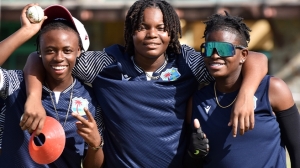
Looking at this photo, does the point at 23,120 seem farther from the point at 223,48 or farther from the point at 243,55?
the point at 243,55

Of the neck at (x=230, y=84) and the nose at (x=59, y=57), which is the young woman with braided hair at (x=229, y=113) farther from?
the nose at (x=59, y=57)

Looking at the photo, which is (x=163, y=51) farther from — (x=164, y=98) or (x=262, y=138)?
(x=262, y=138)

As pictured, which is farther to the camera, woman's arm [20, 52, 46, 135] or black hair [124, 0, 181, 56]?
black hair [124, 0, 181, 56]

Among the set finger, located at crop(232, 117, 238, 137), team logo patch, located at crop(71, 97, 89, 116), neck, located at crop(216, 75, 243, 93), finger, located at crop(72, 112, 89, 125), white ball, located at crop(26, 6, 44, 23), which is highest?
white ball, located at crop(26, 6, 44, 23)

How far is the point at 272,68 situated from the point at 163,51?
34.1 ft

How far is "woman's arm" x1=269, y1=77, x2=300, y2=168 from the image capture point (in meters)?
4.77

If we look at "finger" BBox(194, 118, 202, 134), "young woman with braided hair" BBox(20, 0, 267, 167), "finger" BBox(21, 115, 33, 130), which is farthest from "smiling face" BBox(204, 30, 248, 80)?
"finger" BBox(21, 115, 33, 130)

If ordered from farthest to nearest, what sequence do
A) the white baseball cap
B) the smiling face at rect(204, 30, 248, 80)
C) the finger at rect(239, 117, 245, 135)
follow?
the white baseball cap
the smiling face at rect(204, 30, 248, 80)
the finger at rect(239, 117, 245, 135)

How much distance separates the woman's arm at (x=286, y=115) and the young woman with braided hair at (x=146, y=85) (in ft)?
0.54

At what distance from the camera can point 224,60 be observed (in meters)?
4.79

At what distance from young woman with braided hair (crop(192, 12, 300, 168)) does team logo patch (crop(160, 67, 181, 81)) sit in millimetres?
333

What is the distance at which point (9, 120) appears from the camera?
5012mm

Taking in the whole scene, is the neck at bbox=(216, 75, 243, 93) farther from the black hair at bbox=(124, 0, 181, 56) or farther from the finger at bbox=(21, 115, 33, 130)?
the finger at bbox=(21, 115, 33, 130)

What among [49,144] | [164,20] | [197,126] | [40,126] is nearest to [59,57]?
[40,126]
